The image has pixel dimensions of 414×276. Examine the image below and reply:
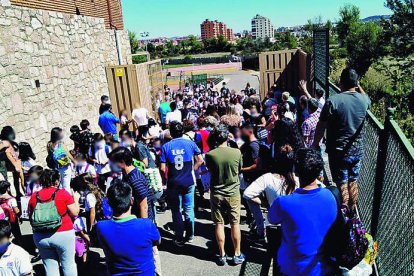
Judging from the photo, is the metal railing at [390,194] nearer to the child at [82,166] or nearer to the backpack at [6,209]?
the child at [82,166]

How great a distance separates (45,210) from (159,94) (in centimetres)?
1182

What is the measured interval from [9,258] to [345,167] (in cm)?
364

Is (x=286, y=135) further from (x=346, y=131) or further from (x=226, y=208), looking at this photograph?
(x=226, y=208)

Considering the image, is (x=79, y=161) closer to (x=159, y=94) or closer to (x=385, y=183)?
(x=385, y=183)

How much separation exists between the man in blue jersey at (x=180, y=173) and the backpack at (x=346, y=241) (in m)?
2.62

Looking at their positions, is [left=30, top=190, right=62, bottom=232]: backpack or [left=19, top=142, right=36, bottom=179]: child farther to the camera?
[left=19, top=142, right=36, bottom=179]: child

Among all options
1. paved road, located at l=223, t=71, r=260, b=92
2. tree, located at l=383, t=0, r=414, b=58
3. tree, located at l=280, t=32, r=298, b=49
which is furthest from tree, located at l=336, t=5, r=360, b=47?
tree, located at l=383, t=0, r=414, b=58

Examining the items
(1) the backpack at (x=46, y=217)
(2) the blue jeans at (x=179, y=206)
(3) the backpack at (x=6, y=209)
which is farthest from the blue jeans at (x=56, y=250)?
(2) the blue jeans at (x=179, y=206)

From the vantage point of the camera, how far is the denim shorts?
14.6 feet

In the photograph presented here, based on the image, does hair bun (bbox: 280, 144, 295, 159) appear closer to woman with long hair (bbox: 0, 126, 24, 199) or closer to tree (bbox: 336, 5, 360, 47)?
woman with long hair (bbox: 0, 126, 24, 199)

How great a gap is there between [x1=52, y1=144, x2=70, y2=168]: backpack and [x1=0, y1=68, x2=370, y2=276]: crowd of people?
0.06 feet

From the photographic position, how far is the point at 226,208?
15.8 ft

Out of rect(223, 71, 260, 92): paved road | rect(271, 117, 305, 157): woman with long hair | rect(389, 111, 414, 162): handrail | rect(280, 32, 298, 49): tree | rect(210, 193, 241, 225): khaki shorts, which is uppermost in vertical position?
rect(280, 32, 298, 49): tree

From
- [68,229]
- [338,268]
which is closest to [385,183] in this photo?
[338,268]
